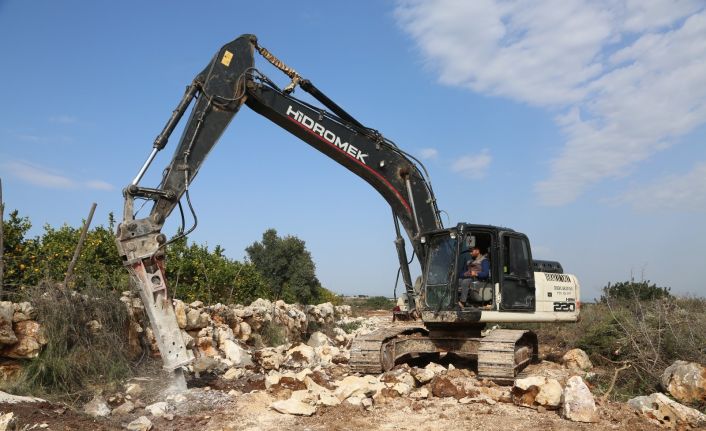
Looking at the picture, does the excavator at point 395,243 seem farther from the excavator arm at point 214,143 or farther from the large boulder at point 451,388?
the large boulder at point 451,388

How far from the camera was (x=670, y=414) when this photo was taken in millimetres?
5691

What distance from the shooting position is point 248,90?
26.0ft

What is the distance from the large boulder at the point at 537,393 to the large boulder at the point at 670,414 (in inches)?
31.6

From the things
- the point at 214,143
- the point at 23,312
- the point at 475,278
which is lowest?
the point at 23,312

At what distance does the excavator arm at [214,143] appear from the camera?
677 cm

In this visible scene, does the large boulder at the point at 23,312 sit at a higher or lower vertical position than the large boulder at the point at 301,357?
higher

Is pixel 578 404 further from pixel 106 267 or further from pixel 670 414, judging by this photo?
pixel 106 267

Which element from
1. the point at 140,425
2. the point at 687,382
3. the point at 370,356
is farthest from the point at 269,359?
the point at 687,382

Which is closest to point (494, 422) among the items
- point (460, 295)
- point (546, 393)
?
point (546, 393)

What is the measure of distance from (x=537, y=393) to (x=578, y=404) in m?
0.55

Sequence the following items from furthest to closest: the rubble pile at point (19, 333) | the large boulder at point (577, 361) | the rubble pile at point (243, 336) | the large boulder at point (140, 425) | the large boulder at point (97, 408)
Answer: the large boulder at point (577, 361) → the rubble pile at point (243, 336) → the rubble pile at point (19, 333) → the large boulder at point (97, 408) → the large boulder at point (140, 425)

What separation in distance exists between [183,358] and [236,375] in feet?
4.50

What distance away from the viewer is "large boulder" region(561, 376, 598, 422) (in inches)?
224

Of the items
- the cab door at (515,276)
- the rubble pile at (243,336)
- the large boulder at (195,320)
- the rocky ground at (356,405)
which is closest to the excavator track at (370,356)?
the rocky ground at (356,405)
